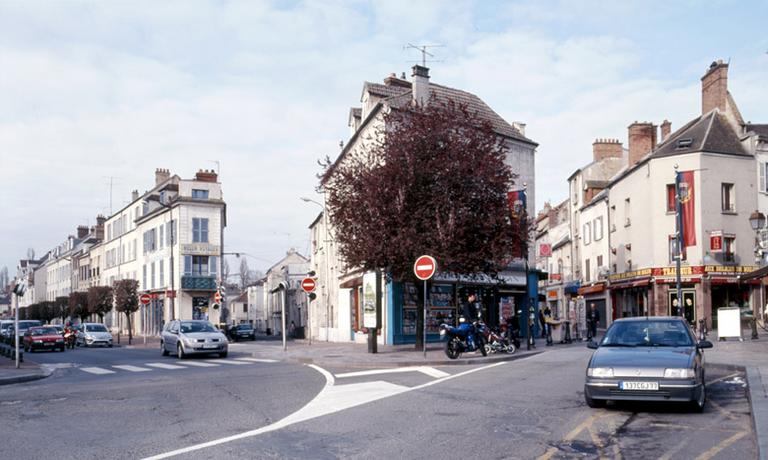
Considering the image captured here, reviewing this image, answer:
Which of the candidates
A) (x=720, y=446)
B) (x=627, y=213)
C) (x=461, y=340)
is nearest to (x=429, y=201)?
(x=461, y=340)

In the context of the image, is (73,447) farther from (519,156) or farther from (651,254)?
(651,254)

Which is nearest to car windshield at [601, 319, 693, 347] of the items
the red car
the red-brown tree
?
the red-brown tree

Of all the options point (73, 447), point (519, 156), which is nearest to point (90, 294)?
point (519, 156)

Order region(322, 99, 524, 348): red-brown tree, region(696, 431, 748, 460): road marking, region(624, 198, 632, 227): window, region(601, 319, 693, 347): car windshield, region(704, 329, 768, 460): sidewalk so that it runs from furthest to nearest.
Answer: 1. region(624, 198, 632, 227): window
2. region(322, 99, 524, 348): red-brown tree
3. region(601, 319, 693, 347): car windshield
4. region(704, 329, 768, 460): sidewalk
5. region(696, 431, 748, 460): road marking

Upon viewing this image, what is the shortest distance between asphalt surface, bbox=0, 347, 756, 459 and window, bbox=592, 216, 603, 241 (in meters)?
36.6

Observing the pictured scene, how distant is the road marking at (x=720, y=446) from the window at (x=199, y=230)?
52.1 metres

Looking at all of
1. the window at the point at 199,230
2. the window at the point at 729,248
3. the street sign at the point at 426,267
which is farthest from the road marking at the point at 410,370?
the window at the point at 199,230

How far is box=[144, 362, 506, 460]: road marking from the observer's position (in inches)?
357

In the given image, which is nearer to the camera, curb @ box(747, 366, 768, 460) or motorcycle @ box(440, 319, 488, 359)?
curb @ box(747, 366, 768, 460)

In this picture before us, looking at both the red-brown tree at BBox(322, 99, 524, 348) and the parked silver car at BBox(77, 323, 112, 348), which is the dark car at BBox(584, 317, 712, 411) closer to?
the red-brown tree at BBox(322, 99, 524, 348)

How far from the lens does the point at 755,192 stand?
41.2 meters

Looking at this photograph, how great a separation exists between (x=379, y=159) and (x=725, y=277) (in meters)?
24.2

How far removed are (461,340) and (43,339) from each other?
26.3m

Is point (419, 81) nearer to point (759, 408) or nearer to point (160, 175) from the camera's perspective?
point (759, 408)
